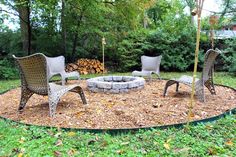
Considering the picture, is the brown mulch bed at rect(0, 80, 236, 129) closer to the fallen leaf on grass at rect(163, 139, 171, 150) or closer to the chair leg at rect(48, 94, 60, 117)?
the chair leg at rect(48, 94, 60, 117)

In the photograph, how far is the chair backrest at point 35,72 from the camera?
3.67 meters

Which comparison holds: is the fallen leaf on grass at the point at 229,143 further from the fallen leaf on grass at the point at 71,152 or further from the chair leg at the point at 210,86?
the chair leg at the point at 210,86

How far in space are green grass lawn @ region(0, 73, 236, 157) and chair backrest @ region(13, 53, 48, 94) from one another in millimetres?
715

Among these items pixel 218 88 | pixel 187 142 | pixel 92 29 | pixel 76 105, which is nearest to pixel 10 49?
pixel 92 29

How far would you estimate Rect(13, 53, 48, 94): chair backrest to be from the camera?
12.0 ft

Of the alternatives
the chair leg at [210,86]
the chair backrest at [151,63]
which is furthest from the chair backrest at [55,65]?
the chair leg at [210,86]

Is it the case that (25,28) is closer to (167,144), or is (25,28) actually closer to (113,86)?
(113,86)

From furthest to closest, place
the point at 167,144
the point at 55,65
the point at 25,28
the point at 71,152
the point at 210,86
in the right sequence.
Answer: the point at 25,28 < the point at 55,65 < the point at 210,86 < the point at 167,144 < the point at 71,152

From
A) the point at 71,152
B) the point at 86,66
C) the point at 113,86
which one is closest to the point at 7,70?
the point at 86,66

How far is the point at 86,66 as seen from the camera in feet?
33.2

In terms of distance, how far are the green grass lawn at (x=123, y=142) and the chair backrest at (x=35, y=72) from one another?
715mm

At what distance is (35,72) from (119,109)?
132 cm

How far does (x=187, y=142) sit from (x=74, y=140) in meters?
1.15

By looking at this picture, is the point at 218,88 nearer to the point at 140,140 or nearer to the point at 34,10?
the point at 140,140
